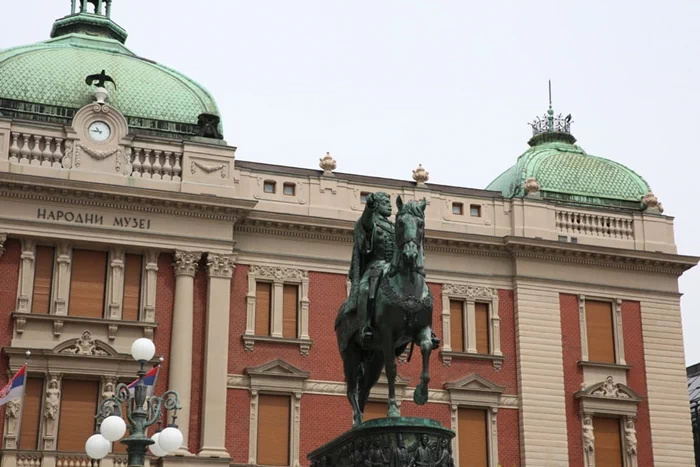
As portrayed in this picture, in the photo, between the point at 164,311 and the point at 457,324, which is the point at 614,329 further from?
the point at 164,311

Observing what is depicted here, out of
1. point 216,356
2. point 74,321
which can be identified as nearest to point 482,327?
point 216,356

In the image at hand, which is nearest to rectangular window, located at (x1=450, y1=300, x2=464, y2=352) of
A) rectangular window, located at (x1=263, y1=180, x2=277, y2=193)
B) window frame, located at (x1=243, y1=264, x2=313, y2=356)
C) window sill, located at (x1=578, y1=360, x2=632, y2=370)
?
window sill, located at (x1=578, y1=360, x2=632, y2=370)

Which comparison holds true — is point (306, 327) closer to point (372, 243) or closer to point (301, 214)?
point (301, 214)

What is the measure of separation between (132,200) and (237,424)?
25.0ft

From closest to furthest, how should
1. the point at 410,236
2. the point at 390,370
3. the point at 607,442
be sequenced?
the point at 410,236
the point at 390,370
the point at 607,442

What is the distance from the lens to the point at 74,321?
115 feet

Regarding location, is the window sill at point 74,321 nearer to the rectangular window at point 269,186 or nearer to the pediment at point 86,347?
the pediment at point 86,347

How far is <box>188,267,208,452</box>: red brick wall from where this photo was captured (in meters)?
35.3

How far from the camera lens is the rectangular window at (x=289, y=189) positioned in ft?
128

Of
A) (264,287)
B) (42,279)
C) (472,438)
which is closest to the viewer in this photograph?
(42,279)

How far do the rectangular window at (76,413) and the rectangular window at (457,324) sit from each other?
12.0 m

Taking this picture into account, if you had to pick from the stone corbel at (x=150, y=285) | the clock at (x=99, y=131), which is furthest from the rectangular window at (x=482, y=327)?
the clock at (x=99, y=131)

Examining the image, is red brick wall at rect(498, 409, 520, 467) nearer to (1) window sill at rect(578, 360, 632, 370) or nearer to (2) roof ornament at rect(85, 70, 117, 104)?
(1) window sill at rect(578, 360, 632, 370)

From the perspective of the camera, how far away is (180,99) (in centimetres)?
3991
